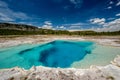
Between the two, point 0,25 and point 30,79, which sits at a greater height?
point 0,25

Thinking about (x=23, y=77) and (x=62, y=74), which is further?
(x=62, y=74)

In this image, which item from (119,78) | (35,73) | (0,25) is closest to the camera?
(119,78)

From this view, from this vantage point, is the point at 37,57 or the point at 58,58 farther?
the point at 37,57

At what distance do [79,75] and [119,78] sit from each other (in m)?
2.61

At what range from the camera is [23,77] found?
22.5ft

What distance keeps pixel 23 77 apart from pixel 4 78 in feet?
4.45

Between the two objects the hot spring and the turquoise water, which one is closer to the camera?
the hot spring

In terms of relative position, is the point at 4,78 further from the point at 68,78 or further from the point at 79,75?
the point at 79,75

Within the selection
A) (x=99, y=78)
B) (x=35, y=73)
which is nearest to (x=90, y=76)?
(x=99, y=78)

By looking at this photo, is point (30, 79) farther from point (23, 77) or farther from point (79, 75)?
point (79, 75)

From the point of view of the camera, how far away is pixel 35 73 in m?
7.46

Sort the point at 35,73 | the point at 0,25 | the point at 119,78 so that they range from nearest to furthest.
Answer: the point at 119,78 < the point at 35,73 < the point at 0,25

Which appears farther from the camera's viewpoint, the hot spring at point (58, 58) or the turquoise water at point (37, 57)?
the turquoise water at point (37, 57)

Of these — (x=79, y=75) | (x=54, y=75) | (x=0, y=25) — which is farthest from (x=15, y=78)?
(x=0, y=25)
